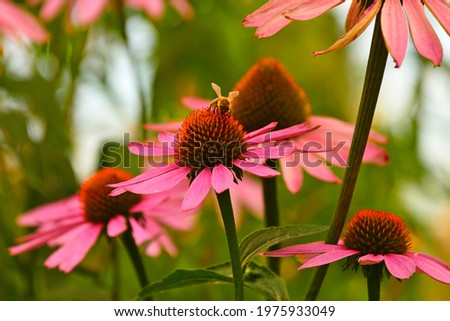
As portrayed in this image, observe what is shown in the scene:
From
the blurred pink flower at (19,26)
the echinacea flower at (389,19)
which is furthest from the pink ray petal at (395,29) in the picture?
Result: the blurred pink flower at (19,26)

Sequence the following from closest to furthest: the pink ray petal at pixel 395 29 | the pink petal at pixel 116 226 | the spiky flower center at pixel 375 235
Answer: the pink ray petal at pixel 395 29, the spiky flower center at pixel 375 235, the pink petal at pixel 116 226

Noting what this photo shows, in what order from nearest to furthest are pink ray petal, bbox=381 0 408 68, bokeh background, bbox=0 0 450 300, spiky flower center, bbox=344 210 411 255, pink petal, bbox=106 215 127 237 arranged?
pink ray petal, bbox=381 0 408 68 → spiky flower center, bbox=344 210 411 255 → pink petal, bbox=106 215 127 237 → bokeh background, bbox=0 0 450 300

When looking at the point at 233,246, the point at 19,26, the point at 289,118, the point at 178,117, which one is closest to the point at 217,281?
the point at 233,246

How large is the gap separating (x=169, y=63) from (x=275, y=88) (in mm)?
552

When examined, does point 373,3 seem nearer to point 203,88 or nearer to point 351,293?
point 351,293

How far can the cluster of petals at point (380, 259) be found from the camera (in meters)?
0.47

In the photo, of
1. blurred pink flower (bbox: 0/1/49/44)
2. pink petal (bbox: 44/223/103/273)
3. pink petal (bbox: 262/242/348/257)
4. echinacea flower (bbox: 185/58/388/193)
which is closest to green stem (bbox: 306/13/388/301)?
pink petal (bbox: 262/242/348/257)

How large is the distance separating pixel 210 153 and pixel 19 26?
1.99 feet

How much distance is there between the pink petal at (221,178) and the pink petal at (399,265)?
0.40 feet

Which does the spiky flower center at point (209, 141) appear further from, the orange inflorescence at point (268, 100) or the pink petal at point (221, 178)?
the orange inflorescence at point (268, 100)

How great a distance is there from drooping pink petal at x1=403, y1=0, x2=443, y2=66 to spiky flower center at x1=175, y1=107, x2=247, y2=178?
5.7 inches

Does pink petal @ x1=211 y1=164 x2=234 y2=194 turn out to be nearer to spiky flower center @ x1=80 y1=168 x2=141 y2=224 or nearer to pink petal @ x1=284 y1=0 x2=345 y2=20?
pink petal @ x1=284 y1=0 x2=345 y2=20

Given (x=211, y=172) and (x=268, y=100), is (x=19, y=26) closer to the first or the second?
(x=268, y=100)

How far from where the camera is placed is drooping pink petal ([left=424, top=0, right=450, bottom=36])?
0.45 meters
